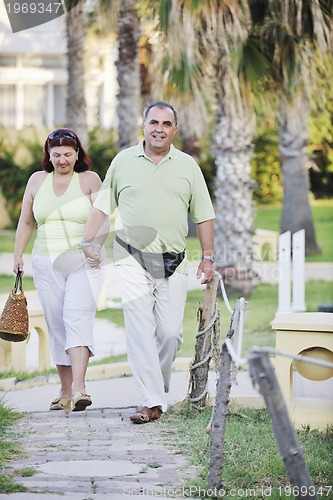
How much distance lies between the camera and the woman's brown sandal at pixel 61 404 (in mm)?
6984

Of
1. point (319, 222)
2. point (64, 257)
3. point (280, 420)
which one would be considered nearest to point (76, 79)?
point (64, 257)

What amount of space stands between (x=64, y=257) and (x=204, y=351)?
106 cm

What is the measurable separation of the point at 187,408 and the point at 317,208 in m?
24.8

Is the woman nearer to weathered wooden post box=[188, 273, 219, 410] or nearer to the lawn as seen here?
weathered wooden post box=[188, 273, 219, 410]

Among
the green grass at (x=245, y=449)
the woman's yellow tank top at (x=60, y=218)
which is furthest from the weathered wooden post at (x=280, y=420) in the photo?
the woman's yellow tank top at (x=60, y=218)

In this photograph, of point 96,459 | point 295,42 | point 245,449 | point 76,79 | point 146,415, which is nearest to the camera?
point 96,459

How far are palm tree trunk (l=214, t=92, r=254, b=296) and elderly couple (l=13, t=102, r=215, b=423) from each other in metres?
8.06

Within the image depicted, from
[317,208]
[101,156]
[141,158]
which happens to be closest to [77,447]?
[141,158]

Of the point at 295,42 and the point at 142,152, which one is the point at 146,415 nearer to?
the point at 142,152

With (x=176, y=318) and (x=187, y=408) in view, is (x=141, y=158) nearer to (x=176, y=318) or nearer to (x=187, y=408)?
(x=176, y=318)

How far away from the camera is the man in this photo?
6508 mm

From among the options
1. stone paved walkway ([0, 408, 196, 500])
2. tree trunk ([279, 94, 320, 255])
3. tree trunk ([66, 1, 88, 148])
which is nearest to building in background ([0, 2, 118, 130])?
tree trunk ([279, 94, 320, 255])

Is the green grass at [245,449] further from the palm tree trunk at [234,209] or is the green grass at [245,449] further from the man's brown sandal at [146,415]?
the palm tree trunk at [234,209]

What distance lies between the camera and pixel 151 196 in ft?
21.3
